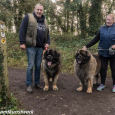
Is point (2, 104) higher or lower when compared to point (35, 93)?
higher

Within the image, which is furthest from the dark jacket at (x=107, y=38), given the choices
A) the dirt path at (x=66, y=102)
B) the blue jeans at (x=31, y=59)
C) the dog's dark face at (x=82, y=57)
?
the blue jeans at (x=31, y=59)

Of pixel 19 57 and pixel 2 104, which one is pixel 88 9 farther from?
pixel 2 104

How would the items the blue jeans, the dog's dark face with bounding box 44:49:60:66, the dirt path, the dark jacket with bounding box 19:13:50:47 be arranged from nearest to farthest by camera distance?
the dirt path → the dark jacket with bounding box 19:13:50:47 → the blue jeans → the dog's dark face with bounding box 44:49:60:66

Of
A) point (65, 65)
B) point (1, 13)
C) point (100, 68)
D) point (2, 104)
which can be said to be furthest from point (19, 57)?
point (2, 104)

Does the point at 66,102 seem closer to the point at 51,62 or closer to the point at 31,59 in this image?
the point at 51,62

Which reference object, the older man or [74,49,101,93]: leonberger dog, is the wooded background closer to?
the older man

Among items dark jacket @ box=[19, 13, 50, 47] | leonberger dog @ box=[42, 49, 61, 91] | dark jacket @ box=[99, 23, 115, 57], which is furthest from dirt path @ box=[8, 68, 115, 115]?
dark jacket @ box=[19, 13, 50, 47]

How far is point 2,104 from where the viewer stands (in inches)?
105

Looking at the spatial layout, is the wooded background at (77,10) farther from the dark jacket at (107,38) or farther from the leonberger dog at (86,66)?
the leonberger dog at (86,66)

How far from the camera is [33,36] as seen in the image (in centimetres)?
385

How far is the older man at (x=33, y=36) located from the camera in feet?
12.3

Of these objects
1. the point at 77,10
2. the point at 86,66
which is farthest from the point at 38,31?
the point at 77,10

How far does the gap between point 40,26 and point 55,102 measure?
211cm

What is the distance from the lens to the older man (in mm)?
3762
